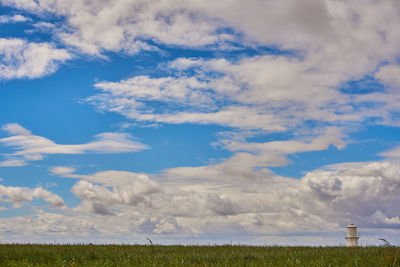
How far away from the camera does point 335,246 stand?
73.7 ft

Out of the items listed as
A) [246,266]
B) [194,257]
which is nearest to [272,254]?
[194,257]

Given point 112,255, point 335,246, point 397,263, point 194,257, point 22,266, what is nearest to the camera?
point 397,263

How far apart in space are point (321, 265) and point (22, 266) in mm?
10998

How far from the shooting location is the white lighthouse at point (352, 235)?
85.0 ft

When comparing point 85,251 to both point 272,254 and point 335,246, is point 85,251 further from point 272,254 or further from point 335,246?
point 335,246

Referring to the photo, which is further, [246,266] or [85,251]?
[85,251]

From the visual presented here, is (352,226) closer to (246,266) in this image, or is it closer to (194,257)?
(194,257)

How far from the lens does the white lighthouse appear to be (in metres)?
25.9

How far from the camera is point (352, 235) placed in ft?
86.0

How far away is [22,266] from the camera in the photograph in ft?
47.6

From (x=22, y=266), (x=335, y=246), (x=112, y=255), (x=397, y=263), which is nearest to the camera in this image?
(x=397, y=263)

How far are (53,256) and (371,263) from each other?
14.3 m

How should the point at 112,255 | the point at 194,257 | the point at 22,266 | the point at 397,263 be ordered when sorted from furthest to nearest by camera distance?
the point at 112,255 → the point at 194,257 → the point at 22,266 → the point at 397,263

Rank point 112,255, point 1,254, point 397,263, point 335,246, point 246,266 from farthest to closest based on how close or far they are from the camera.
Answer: point 335,246 → point 1,254 → point 112,255 → point 246,266 → point 397,263
